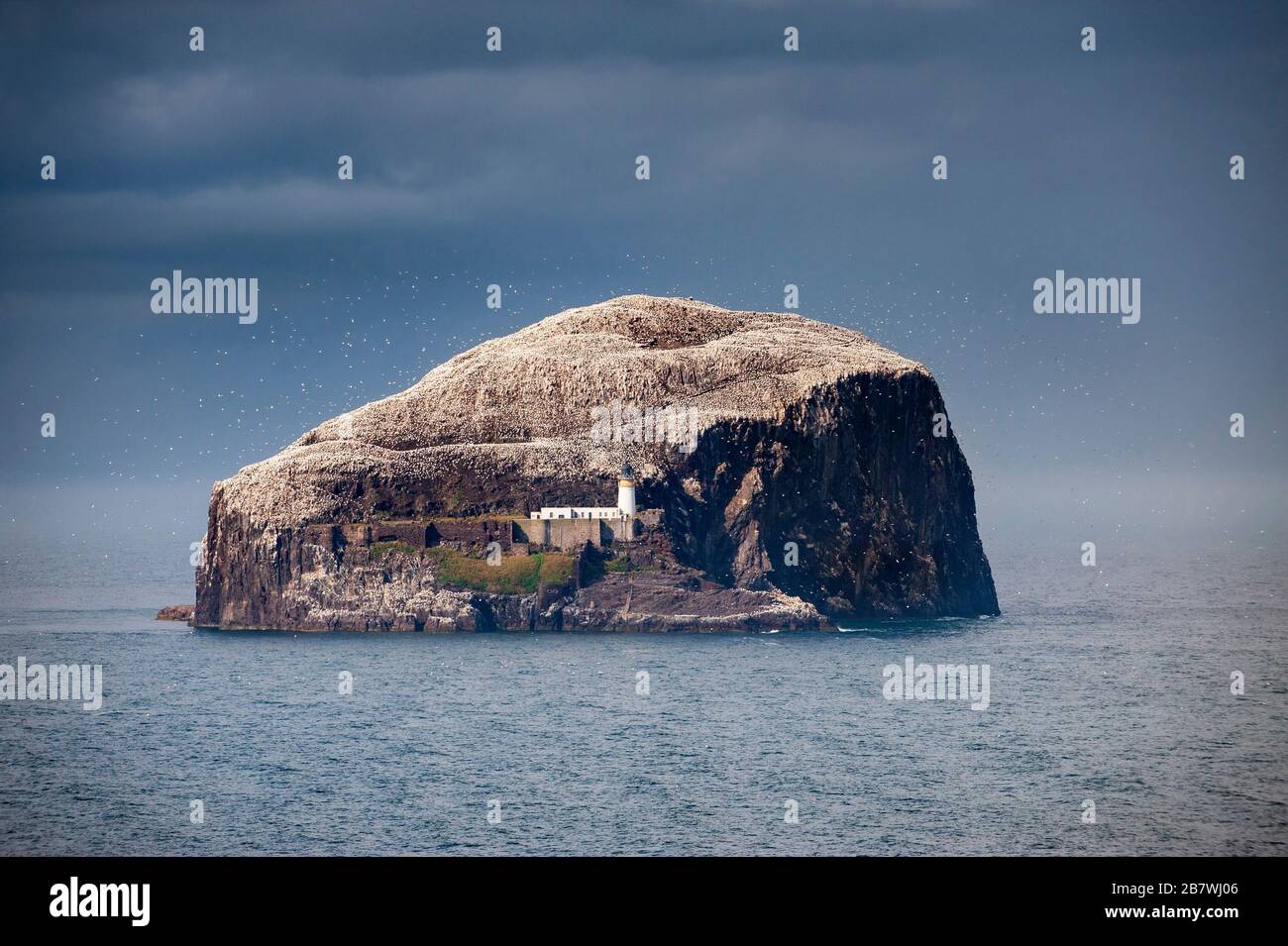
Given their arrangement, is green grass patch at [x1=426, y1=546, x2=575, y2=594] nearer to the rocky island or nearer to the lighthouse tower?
the rocky island

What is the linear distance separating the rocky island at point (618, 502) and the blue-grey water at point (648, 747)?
542 centimetres

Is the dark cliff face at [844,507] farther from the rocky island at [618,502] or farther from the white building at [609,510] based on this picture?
the white building at [609,510]

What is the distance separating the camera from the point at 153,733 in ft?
301

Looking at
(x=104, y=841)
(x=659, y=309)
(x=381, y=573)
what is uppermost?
(x=659, y=309)

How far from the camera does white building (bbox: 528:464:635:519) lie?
136625mm

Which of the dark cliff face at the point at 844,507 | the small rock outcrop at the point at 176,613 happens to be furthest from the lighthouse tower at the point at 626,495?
the small rock outcrop at the point at 176,613

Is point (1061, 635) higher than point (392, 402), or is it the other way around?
point (392, 402)

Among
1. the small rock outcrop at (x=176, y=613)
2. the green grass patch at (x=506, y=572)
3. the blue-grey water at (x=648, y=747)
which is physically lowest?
the blue-grey water at (x=648, y=747)

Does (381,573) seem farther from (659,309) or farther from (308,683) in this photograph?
(659,309)

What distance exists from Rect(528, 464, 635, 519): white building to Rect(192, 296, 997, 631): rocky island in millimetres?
201

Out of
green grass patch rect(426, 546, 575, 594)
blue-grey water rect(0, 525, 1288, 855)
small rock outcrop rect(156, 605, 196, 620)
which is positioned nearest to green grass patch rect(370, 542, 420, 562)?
green grass patch rect(426, 546, 575, 594)

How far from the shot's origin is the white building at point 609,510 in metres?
137

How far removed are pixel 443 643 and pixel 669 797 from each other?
179ft
